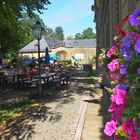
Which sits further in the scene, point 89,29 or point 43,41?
point 89,29

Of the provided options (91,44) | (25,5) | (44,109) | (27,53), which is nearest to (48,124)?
(44,109)

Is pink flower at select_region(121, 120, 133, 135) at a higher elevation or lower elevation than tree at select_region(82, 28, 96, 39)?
lower

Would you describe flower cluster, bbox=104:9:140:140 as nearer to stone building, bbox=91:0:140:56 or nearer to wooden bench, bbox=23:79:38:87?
stone building, bbox=91:0:140:56

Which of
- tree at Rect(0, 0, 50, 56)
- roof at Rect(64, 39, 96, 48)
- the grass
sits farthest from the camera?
roof at Rect(64, 39, 96, 48)

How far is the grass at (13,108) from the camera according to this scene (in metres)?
10.7

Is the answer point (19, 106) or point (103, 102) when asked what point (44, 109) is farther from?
point (103, 102)

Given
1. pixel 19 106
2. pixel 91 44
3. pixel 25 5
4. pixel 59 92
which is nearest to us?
pixel 19 106

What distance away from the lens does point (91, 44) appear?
271 ft

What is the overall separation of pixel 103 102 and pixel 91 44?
2745 inches

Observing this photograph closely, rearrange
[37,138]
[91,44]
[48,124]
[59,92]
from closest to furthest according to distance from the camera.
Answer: [37,138] → [48,124] → [59,92] → [91,44]

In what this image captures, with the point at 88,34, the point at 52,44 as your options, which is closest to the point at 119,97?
the point at 52,44

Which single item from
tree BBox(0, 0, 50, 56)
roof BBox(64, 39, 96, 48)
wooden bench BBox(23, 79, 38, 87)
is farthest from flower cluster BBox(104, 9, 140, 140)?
roof BBox(64, 39, 96, 48)

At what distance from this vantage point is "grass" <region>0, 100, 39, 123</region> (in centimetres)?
1067

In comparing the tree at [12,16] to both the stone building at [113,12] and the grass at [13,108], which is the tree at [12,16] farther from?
the grass at [13,108]
